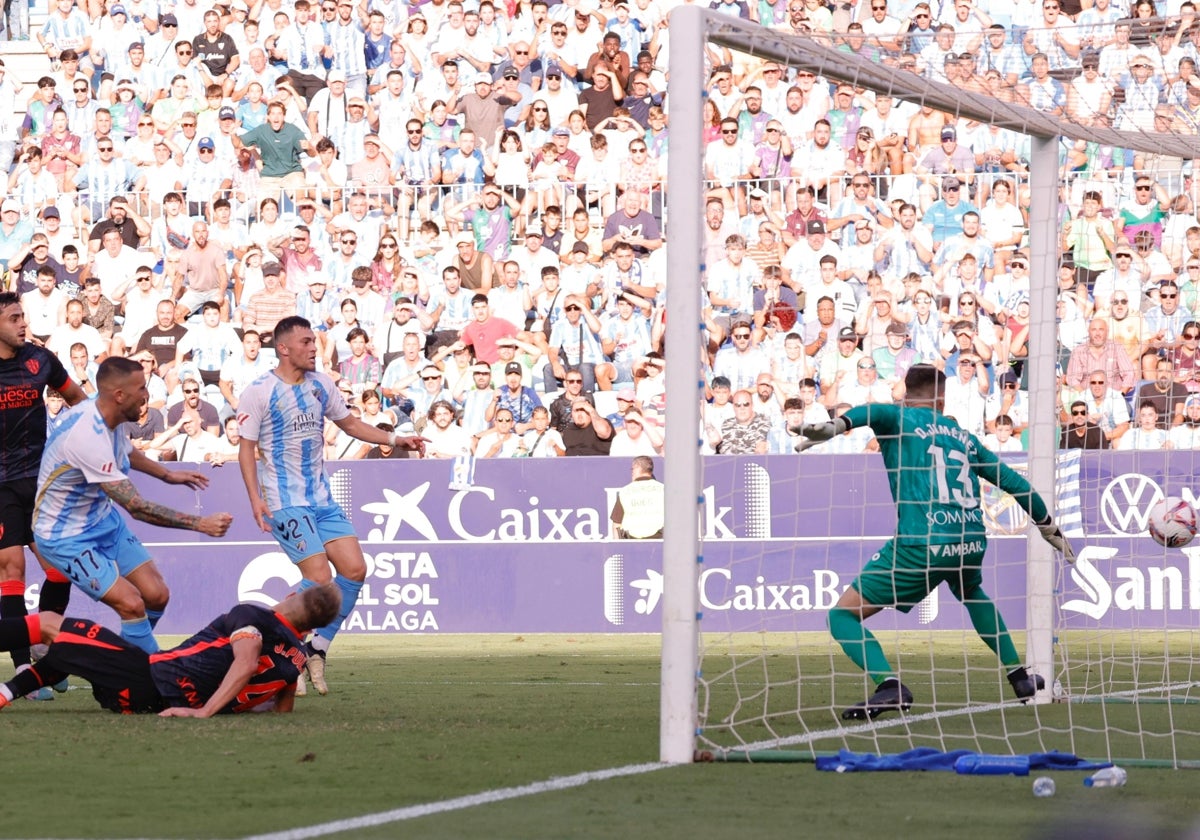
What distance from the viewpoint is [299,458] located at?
33.9 feet

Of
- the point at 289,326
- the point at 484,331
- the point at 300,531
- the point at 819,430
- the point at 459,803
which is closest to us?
the point at 459,803

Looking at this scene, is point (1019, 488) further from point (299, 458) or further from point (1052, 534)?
point (299, 458)

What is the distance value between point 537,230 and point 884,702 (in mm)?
12405

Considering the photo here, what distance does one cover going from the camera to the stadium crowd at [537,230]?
14297 mm

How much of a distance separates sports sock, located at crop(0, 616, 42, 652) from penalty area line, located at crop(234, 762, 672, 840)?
13.1 ft

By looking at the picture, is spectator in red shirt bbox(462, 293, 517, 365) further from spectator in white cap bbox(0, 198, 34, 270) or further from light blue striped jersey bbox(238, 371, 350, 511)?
light blue striped jersey bbox(238, 371, 350, 511)

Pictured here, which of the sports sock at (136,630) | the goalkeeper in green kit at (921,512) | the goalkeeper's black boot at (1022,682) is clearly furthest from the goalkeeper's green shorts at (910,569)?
the sports sock at (136,630)

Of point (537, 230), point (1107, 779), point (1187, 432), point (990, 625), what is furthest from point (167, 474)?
point (537, 230)

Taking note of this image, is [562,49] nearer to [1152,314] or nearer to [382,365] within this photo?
[382,365]

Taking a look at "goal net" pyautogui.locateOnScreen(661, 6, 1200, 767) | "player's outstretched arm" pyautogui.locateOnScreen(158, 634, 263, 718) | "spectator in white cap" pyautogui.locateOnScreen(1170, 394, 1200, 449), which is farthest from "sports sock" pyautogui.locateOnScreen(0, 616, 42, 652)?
"spectator in white cap" pyautogui.locateOnScreen(1170, 394, 1200, 449)

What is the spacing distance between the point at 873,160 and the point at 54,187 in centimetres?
1052

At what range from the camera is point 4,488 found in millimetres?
10359

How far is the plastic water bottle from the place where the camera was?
659cm

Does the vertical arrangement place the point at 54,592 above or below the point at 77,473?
below
